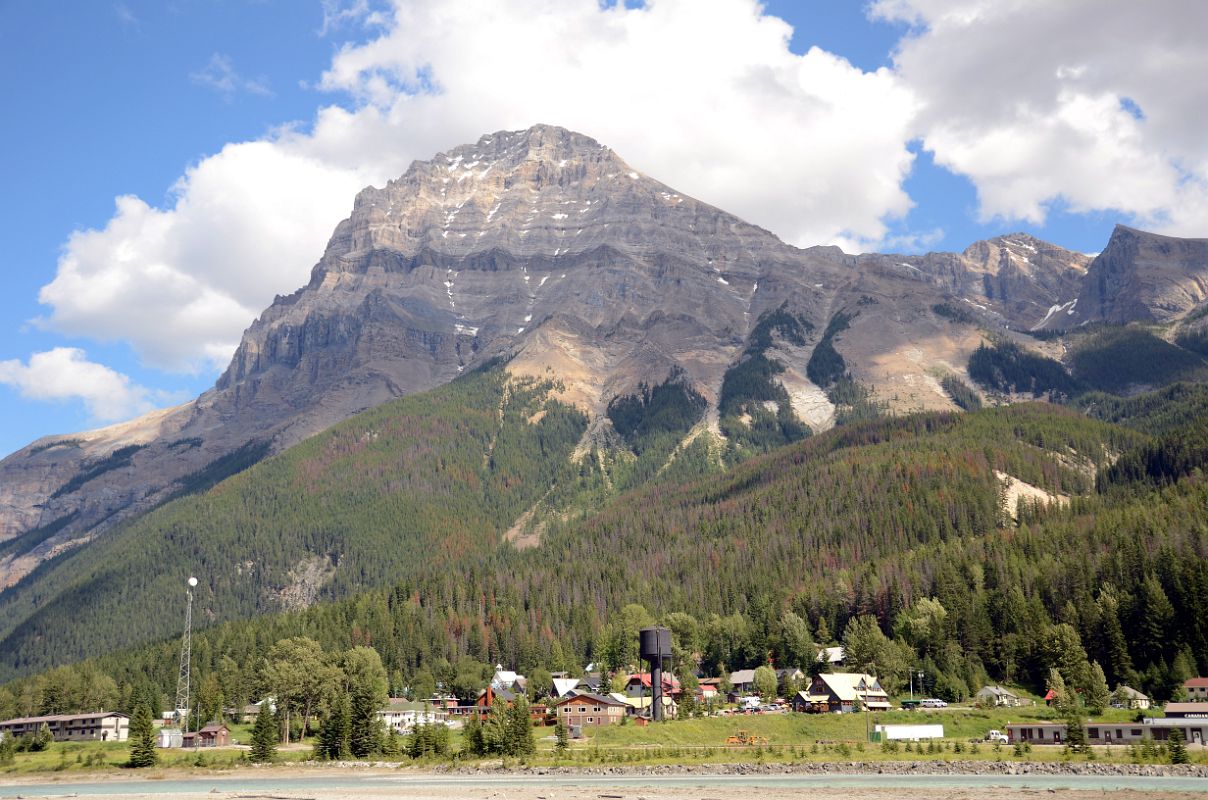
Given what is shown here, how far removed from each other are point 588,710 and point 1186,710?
7053 cm

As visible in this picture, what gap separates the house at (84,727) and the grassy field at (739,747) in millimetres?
24550

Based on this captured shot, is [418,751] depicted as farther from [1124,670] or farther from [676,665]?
[1124,670]

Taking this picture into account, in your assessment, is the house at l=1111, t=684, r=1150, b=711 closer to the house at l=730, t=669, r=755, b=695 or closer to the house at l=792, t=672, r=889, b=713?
the house at l=792, t=672, r=889, b=713

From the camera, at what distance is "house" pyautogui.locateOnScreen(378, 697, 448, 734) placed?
587 ft

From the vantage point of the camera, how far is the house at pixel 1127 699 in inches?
5684

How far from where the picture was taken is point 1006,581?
18700cm

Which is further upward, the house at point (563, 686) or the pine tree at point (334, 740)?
the house at point (563, 686)

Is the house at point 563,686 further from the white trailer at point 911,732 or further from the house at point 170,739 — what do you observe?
the white trailer at point 911,732

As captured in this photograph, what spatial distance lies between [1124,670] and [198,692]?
137021 mm

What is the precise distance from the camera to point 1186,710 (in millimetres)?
129000

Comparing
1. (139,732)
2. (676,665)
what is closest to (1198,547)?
(676,665)

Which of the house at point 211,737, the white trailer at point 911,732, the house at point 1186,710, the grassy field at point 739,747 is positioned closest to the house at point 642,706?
the grassy field at point 739,747

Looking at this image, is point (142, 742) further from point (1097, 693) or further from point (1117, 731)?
point (1097, 693)

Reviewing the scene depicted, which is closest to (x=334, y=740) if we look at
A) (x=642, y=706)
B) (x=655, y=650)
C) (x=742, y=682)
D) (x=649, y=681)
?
(x=655, y=650)
